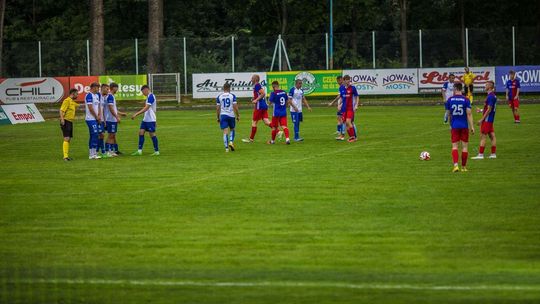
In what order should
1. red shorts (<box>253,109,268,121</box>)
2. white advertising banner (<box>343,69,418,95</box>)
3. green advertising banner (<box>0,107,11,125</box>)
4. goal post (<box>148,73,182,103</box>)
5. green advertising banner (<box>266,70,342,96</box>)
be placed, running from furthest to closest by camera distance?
1. goal post (<box>148,73,182,103</box>)
2. green advertising banner (<box>266,70,342,96</box>)
3. white advertising banner (<box>343,69,418,95</box>)
4. green advertising banner (<box>0,107,11,125</box>)
5. red shorts (<box>253,109,268,121</box>)

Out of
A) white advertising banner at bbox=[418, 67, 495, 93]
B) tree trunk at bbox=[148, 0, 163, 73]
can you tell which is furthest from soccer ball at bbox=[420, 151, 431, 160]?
tree trunk at bbox=[148, 0, 163, 73]

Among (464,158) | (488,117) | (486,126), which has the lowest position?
(464,158)

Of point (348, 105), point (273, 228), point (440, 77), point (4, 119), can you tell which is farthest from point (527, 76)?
point (273, 228)

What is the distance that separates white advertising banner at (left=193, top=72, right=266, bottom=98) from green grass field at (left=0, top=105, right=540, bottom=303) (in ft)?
95.4

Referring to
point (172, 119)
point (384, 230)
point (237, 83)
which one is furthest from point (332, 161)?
point (237, 83)

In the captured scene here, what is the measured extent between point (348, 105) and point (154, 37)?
35.1 meters

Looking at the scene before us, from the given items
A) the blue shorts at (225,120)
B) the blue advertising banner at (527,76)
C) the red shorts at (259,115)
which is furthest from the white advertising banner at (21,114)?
the blue advertising banner at (527,76)

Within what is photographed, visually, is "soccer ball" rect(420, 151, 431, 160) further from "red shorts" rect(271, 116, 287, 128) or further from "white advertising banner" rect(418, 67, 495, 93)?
"white advertising banner" rect(418, 67, 495, 93)

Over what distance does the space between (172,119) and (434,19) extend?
38.8 meters

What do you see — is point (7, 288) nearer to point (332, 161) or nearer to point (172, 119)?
point (332, 161)

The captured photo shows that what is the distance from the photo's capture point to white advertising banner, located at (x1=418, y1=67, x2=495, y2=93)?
55.7 meters

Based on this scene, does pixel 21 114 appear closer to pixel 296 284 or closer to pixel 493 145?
pixel 493 145

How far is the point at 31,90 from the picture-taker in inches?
2216

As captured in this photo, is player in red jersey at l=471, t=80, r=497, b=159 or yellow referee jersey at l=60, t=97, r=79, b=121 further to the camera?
yellow referee jersey at l=60, t=97, r=79, b=121
